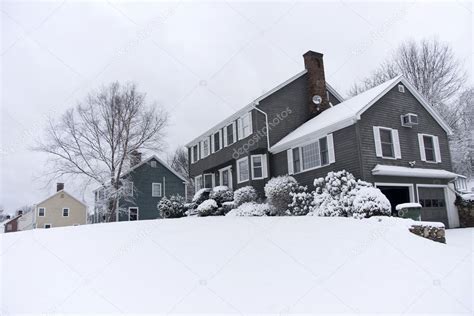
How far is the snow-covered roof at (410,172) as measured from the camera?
14.3 m

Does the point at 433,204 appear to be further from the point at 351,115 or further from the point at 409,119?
the point at 351,115

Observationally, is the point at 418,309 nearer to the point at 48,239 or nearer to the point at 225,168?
the point at 48,239

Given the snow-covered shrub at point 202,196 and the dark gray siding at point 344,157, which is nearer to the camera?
the dark gray siding at point 344,157

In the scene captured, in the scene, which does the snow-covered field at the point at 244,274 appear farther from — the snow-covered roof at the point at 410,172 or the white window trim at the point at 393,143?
the white window trim at the point at 393,143

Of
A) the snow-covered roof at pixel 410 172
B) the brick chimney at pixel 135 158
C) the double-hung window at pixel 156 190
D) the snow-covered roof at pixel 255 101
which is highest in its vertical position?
the snow-covered roof at pixel 255 101

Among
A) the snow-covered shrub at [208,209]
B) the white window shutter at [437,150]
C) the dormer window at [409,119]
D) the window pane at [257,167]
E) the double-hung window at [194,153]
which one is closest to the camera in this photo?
the dormer window at [409,119]

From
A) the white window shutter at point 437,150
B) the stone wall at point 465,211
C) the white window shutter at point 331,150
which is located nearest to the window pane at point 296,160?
the white window shutter at point 331,150

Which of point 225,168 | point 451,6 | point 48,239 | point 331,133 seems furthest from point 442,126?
point 48,239

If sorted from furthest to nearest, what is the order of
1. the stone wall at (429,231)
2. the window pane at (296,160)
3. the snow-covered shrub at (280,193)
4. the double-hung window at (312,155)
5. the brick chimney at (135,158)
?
the brick chimney at (135,158) < the window pane at (296,160) < the snow-covered shrub at (280,193) < the double-hung window at (312,155) < the stone wall at (429,231)

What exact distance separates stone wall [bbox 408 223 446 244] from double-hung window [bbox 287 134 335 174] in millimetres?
6133

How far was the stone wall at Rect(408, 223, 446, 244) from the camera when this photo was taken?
9781mm

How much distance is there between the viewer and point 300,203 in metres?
16.3

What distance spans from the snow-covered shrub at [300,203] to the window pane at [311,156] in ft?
4.39

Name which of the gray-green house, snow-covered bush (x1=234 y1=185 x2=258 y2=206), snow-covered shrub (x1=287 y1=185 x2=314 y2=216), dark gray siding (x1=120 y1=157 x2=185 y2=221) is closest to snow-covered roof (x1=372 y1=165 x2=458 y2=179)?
snow-covered shrub (x1=287 y1=185 x2=314 y2=216)
